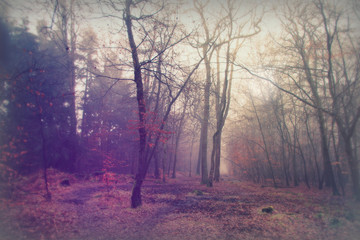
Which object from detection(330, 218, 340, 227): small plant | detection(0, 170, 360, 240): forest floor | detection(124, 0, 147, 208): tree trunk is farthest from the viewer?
detection(124, 0, 147, 208): tree trunk

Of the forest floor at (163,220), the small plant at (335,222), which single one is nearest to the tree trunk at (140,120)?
the forest floor at (163,220)

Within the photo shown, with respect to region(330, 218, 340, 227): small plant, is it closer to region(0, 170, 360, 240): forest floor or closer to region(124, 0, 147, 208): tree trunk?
region(0, 170, 360, 240): forest floor

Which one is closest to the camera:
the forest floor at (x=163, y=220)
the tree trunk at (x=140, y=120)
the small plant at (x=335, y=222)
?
the forest floor at (x=163, y=220)

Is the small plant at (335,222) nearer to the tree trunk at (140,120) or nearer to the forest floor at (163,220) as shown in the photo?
the forest floor at (163,220)

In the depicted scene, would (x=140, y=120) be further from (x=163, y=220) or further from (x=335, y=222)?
(x=335, y=222)

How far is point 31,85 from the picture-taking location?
594 cm

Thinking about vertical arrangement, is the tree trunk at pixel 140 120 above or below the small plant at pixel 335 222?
above

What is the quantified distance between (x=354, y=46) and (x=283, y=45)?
280cm

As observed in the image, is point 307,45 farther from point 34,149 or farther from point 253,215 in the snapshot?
point 34,149

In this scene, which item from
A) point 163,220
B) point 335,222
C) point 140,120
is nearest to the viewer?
point 335,222

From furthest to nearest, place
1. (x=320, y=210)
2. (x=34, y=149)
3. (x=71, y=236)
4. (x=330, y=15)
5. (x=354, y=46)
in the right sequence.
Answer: (x=354, y=46) < (x=330, y=15) < (x=34, y=149) < (x=320, y=210) < (x=71, y=236)

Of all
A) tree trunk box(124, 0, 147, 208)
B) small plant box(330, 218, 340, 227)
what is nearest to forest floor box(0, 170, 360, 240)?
small plant box(330, 218, 340, 227)

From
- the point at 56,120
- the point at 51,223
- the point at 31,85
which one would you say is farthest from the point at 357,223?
the point at 56,120

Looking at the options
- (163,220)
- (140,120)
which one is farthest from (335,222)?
(140,120)
